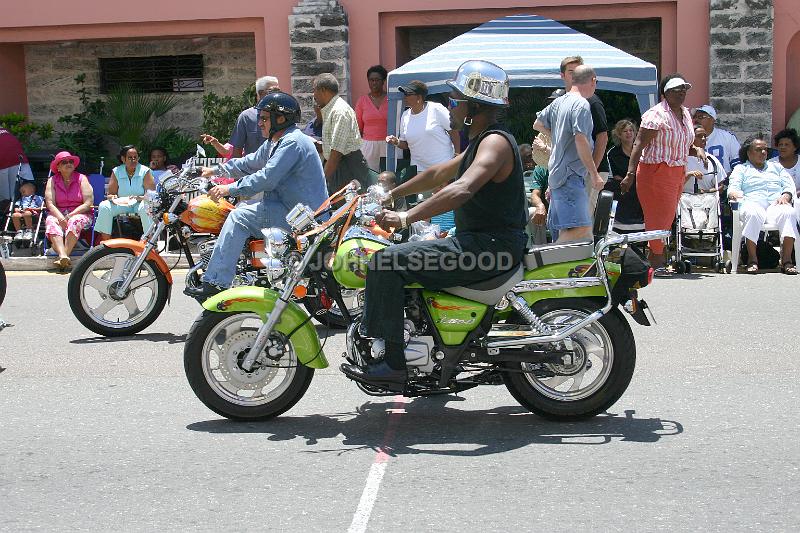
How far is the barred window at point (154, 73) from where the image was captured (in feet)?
56.3

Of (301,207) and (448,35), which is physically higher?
(448,35)

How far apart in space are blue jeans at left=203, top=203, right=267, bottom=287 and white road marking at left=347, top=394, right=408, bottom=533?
202 cm

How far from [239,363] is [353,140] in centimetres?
512

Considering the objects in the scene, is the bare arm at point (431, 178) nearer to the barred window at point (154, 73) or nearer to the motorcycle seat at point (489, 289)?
the motorcycle seat at point (489, 289)

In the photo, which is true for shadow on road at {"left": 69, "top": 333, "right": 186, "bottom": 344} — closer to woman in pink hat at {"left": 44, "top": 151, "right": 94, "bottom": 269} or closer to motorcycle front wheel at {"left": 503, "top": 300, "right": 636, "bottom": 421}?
motorcycle front wheel at {"left": 503, "top": 300, "right": 636, "bottom": 421}

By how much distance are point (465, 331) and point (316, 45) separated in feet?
32.9

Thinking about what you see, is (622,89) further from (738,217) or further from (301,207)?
(301,207)

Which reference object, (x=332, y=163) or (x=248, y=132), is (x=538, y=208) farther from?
(x=248, y=132)

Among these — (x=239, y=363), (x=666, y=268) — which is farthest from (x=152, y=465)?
(x=666, y=268)

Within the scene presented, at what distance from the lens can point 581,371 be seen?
6.16m

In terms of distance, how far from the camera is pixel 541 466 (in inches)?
220

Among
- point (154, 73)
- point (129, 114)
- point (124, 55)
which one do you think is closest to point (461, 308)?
point (129, 114)

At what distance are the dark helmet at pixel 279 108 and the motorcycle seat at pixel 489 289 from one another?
2.58 m

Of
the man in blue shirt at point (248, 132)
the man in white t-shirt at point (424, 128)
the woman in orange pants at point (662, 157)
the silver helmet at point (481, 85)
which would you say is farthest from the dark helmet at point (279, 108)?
the man in white t-shirt at point (424, 128)
